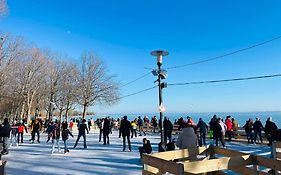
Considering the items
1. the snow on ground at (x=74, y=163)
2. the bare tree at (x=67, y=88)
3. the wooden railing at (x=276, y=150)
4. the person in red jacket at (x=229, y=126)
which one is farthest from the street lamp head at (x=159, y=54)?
the bare tree at (x=67, y=88)

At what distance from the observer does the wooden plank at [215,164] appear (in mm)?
4605

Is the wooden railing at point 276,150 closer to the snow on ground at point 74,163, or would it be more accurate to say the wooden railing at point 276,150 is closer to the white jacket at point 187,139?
the white jacket at point 187,139

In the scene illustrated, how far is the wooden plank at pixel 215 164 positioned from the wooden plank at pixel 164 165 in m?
0.18

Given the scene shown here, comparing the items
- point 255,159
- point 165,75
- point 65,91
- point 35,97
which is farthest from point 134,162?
point 35,97

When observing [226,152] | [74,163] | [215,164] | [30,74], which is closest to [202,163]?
[215,164]

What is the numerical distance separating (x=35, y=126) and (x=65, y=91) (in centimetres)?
2291

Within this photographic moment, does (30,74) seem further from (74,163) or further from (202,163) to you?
(202,163)

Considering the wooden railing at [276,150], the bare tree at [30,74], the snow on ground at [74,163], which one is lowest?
the snow on ground at [74,163]

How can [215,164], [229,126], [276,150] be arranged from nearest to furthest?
[215,164]
[276,150]
[229,126]

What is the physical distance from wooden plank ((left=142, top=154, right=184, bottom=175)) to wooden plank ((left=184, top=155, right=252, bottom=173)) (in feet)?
0.59

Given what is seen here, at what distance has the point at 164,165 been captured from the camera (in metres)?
4.84

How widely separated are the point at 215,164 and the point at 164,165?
3.03 ft

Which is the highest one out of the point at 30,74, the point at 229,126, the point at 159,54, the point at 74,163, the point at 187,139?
the point at 30,74

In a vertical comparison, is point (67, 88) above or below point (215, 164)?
above
